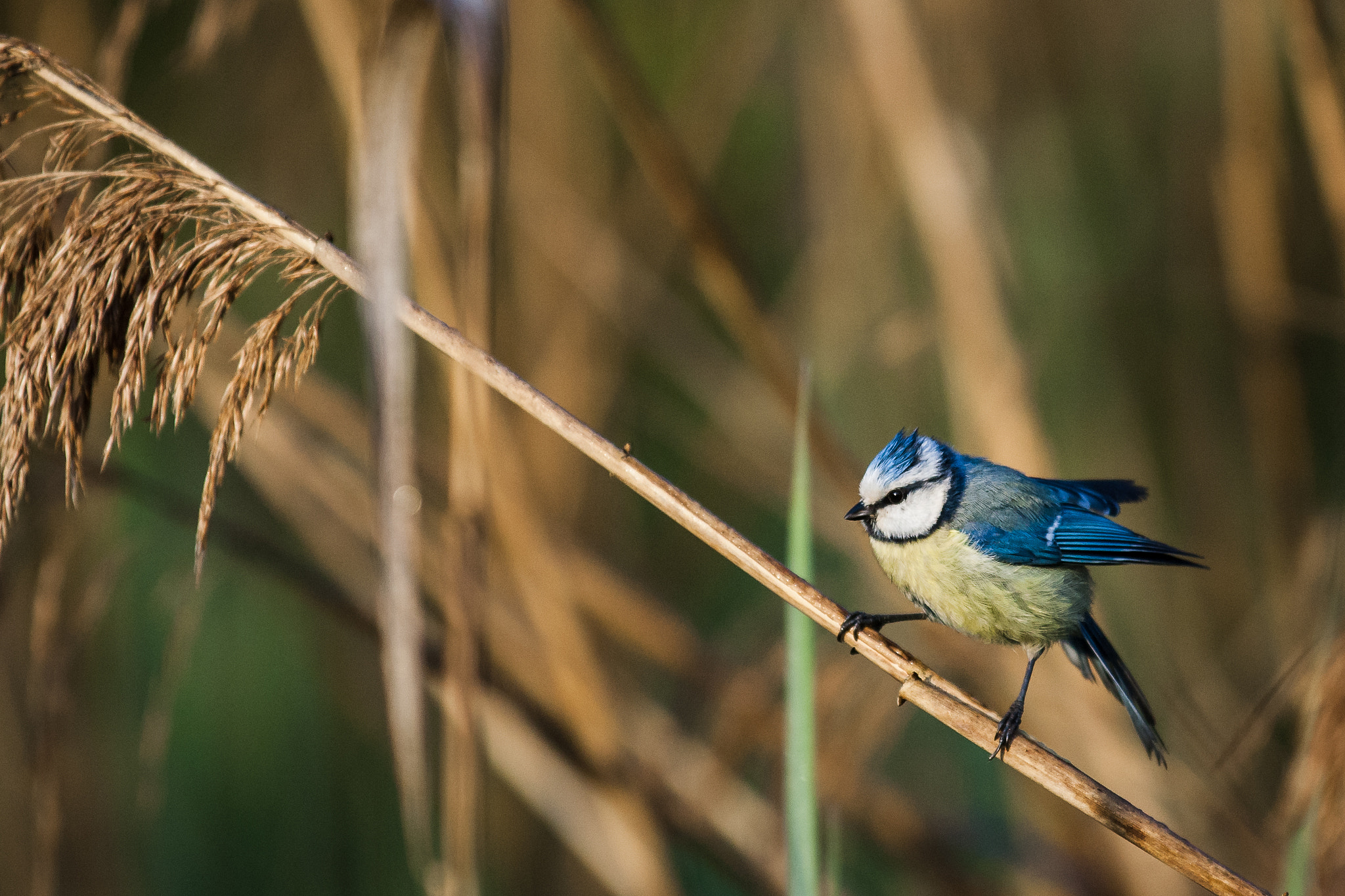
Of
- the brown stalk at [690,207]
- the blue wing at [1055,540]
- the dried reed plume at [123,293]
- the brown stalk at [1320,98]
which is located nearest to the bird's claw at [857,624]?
the blue wing at [1055,540]

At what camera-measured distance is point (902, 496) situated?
188 centimetres

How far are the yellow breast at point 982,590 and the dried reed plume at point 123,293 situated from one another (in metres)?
1.15

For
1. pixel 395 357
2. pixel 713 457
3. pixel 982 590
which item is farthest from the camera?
pixel 713 457

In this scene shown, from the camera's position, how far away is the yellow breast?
5.83 feet

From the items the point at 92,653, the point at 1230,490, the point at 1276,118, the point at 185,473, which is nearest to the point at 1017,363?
the point at 1276,118

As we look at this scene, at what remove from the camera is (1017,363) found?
2.22m

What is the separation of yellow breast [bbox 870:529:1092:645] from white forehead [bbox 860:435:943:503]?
0.11 metres

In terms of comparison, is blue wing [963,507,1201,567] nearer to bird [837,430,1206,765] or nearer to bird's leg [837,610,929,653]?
bird [837,430,1206,765]

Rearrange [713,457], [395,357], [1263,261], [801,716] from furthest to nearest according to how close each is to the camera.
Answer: [713,457]
[1263,261]
[801,716]
[395,357]

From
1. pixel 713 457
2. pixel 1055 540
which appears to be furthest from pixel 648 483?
pixel 713 457

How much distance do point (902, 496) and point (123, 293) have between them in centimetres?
135

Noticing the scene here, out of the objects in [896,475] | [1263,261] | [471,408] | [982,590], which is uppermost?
[1263,261]

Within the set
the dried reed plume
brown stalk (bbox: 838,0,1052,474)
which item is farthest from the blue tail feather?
the dried reed plume

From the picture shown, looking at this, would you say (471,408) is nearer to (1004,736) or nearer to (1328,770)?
(1004,736)
